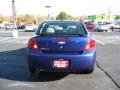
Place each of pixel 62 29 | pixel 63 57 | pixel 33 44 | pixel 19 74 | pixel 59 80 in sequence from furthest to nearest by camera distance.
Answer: pixel 19 74 → pixel 62 29 → pixel 59 80 → pixel 33 44 → pixel 63 57

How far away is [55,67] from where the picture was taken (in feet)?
24.9

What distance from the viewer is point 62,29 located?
8562mm

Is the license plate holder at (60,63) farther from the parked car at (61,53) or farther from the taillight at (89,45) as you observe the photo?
the taillight at (89,45)

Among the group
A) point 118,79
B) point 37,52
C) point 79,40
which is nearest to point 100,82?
point 118,79

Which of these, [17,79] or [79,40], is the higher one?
[79,40]

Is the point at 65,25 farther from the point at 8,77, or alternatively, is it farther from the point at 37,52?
the point at 8,77

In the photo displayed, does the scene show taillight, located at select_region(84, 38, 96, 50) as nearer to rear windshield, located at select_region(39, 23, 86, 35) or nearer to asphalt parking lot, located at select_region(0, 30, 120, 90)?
rear windshield, located at select_region(39, 23, 86, 35)

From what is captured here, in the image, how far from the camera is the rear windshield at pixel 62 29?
8.30 metres

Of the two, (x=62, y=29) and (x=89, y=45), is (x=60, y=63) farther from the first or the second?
(x=62, y=29)

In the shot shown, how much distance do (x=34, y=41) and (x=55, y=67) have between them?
82 centimetres

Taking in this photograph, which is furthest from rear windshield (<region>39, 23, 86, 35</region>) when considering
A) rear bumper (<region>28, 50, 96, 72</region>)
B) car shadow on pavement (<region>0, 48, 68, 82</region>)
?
car shadow on pavement (<region>0, 48, 68, 82</region>)

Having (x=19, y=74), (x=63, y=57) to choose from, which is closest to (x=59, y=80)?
(x=63, y=57)

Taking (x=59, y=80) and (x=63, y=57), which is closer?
(x=63, y=57)

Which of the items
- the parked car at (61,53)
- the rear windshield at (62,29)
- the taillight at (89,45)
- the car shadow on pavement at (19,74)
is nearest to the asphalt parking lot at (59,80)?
the car shadow on pavement at (19,74)
